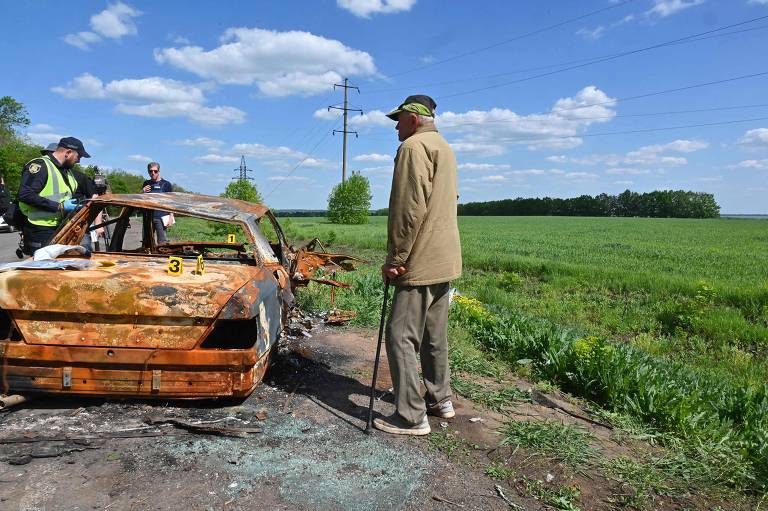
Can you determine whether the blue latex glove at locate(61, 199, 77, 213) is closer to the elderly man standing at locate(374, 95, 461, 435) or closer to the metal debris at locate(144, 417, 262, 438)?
the metal debris at locate(144, 417, 262, 438)

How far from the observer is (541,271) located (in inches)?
535

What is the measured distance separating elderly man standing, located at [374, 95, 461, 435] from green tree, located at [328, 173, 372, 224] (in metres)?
50.2

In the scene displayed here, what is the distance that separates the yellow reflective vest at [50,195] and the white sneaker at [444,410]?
4060mm

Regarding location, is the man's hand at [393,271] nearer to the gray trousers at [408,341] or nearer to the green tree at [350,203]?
the gray trousers at [408,341]

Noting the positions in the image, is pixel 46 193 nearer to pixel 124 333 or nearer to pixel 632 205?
pixel 124 333

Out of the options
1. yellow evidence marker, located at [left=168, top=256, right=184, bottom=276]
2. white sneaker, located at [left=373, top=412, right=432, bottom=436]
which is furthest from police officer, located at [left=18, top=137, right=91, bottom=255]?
white sneaker, located at [left=373, top=412, right=432, bottom=436]

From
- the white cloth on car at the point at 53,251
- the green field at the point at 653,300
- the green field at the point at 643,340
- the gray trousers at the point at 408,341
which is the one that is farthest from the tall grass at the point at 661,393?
the white cloth on car at the point at 53,251

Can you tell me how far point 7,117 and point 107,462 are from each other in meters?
73.1

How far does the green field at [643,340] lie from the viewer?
3.61 metres

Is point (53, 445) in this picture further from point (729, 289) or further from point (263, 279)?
point (729, 289)

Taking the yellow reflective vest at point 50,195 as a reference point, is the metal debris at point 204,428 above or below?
below

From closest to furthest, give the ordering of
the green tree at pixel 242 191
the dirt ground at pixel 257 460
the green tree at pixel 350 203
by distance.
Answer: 1. the dirt ground at pixel 257 460
2. the green tree at pixel 242 191
3. the green tree at pixel 350 203

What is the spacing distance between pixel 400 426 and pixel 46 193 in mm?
4199

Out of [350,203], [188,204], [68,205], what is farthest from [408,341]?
[350,203]
